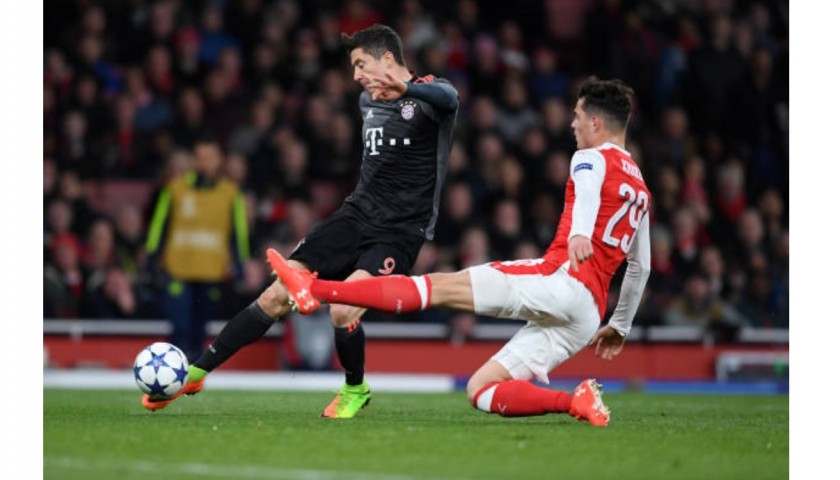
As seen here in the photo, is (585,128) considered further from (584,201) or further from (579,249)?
(579,249)

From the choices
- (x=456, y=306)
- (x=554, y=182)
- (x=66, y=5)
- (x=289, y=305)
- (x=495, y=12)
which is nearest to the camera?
(x=456, y=306)

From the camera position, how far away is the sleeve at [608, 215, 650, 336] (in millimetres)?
6949

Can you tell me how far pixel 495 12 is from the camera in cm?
1606

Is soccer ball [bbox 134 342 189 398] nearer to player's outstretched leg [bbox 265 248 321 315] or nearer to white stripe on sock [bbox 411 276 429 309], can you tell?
player's outstretched leg [bbox 265 248 321 315]

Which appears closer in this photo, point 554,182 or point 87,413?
point 87,413

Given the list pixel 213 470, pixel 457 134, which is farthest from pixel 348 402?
pixel 457 134

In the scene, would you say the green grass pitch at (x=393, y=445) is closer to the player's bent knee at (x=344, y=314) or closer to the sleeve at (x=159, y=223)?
the player's bent knee at (x=344, y=314)

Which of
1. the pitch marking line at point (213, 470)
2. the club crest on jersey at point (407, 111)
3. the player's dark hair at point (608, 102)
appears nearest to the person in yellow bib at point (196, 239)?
the club crest on jersey at point (407, 111)

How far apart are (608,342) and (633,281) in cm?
33

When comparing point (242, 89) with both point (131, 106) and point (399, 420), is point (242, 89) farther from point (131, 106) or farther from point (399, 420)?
point (399, 420)

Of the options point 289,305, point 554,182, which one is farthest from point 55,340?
point 289,305

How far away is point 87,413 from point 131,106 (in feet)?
22.9

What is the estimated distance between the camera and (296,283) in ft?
21.3

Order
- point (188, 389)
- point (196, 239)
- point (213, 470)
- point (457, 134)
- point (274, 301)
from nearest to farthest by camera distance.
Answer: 1. point (213, 470)
2. point (188, 389)
3. point (274, 301)
4. point (196, 239)
5. point (457, 134)
